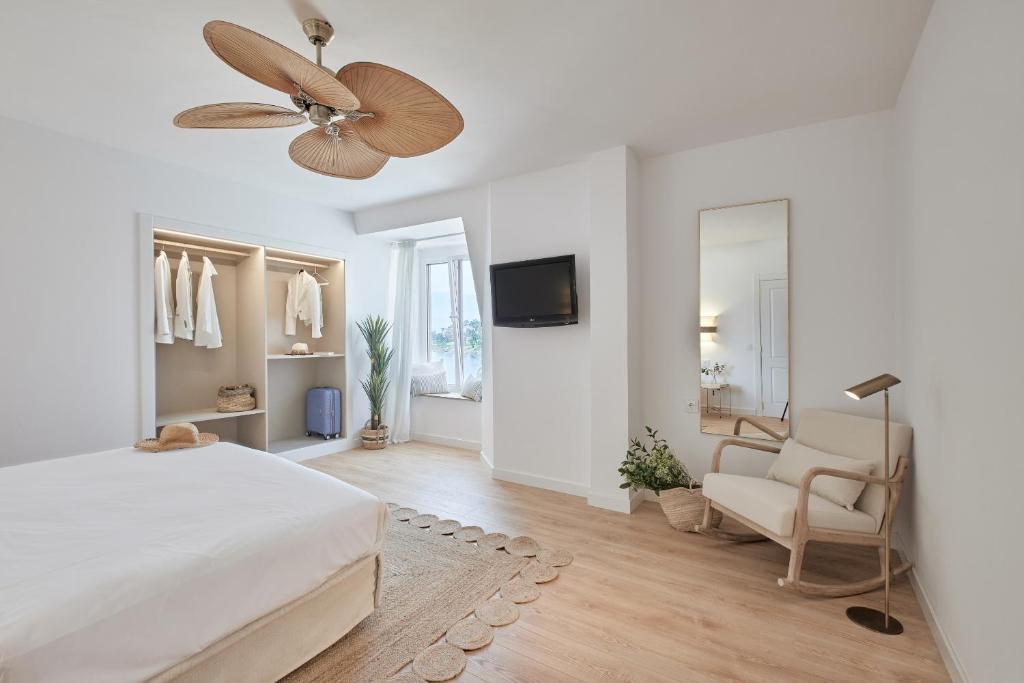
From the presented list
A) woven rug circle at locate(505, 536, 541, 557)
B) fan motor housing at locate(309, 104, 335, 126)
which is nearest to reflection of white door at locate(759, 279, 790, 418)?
woven rug circle at locate(505, 536, 541, 557)

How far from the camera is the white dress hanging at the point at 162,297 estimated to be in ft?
12.6

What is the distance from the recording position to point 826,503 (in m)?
2.49

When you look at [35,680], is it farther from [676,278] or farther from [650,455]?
[676,278]

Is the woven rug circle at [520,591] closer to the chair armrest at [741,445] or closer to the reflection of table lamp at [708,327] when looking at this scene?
the chair armrest at [741,445]

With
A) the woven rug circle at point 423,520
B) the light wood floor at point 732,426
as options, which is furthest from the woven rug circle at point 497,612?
the light wood floor at point 732,426

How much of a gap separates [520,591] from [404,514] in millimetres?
1309

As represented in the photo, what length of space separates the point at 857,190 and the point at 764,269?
2.32 ft

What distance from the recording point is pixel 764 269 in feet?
10.9

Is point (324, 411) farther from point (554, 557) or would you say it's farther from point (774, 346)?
point (774, 346)

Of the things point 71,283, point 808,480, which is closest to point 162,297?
point 71,283

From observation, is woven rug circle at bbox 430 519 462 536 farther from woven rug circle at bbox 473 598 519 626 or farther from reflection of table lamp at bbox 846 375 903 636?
reflection of table lamp at bbox 846 375 903 636

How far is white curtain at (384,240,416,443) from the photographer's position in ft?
18.5

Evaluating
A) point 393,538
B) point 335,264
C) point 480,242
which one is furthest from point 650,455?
point 335,264

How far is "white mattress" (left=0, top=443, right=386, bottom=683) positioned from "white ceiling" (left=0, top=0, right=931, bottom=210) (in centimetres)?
209
